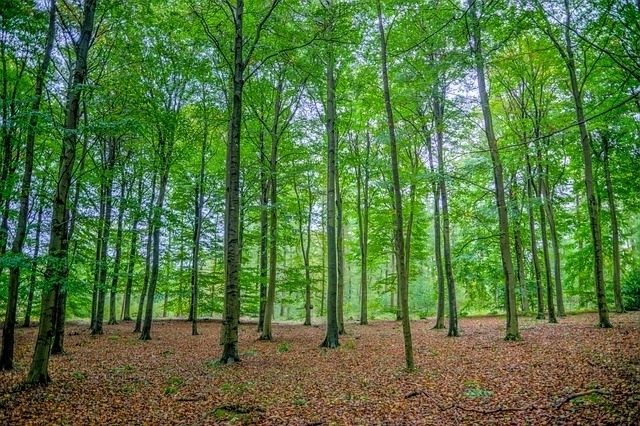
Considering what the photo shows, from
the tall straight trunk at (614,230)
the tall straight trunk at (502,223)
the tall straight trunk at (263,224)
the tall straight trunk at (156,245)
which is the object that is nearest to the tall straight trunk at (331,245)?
the tall straight trunk at (263,224)

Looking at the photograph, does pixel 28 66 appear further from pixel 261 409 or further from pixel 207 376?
pixel 261 409

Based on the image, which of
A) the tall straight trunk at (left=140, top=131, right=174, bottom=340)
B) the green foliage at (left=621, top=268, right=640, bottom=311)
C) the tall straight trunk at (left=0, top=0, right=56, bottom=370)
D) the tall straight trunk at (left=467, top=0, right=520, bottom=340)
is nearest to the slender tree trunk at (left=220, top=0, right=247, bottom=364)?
the tall straight trunk at (left=0, top=0, right=56, bottom=370)

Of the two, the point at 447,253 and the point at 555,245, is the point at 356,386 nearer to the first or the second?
the point at 447,253

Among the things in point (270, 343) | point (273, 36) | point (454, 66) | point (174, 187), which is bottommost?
point (270, 343)

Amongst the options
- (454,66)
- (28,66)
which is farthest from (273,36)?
(28,66)

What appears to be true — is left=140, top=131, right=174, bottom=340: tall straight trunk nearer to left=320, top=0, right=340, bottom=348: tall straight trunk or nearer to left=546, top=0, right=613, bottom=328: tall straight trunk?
left=320, top=0, right=340, bottom=348: tall straight trunk

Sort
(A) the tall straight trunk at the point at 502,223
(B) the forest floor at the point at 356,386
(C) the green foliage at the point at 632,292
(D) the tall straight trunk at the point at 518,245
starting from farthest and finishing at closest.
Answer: (C) the green foliage at the point at 632,292 < (D) the tall straight trunk at the point at 518,245 < (A) the tall straight trunk at the point at 502,223 < (B) the forest floor at the point at 356,386

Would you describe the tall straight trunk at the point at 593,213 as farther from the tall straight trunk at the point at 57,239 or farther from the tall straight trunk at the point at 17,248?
the tall straight trunk at the point at 17,248

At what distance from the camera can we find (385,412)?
5.40 m

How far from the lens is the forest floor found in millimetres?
5034

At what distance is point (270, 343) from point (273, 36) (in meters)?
10.4

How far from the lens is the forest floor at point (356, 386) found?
16.5 ft

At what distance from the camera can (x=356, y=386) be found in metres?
6.93

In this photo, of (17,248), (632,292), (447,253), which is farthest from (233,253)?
(632,292)
